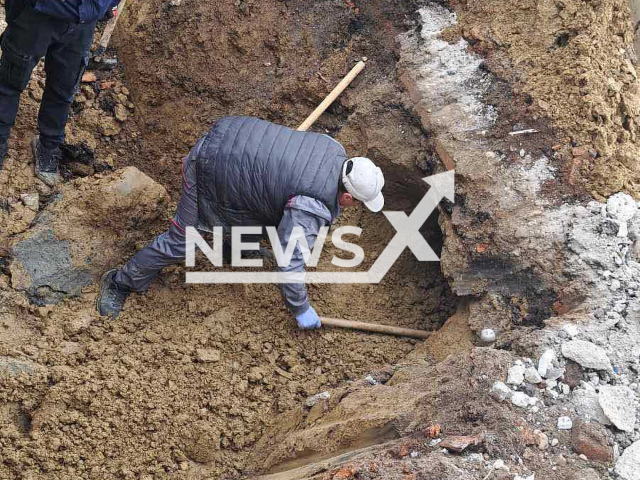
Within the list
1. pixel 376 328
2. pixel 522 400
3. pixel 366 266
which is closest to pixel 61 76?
pixel 366 266

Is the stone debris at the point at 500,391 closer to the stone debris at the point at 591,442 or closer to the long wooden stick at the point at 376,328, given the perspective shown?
the stone debris at the point at 591,442

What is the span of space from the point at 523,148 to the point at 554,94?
43 centimetres

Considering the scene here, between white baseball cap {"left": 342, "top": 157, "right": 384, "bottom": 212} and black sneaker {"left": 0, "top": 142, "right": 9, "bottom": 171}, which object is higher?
Answer: white baseball cap {"left": 342, "top": 157, "right": 384, "bottom": 212}

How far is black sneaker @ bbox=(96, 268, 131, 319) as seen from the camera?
13.2 feet

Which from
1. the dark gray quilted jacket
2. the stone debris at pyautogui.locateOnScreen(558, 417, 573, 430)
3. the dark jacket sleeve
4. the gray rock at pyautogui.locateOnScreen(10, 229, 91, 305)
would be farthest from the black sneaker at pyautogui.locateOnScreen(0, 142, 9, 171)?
the stone debris at pyautogui.locateOnScreen(558, 417, 573, 430)

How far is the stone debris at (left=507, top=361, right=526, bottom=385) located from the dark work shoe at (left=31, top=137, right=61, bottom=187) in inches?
124

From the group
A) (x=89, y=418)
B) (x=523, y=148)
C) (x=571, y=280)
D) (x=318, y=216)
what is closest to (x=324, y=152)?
(x=318, y=216)

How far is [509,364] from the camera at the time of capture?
3166 mm

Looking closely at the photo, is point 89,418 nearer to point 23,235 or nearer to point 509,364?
point 23,235

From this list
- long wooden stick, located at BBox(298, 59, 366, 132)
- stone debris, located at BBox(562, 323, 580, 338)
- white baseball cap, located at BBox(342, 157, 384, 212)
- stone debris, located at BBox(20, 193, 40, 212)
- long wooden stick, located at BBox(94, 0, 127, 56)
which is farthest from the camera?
long wooden stick, located at BBox(94, 0, 127, 56)

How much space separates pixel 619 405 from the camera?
2.96m

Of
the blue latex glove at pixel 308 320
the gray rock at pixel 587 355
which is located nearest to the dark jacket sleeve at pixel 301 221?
the blue latex glove at pixel 308 320

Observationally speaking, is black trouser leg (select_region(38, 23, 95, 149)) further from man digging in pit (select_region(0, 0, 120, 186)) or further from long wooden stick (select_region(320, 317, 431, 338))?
long wooden stick (select_region(320, 317, 431, 338))

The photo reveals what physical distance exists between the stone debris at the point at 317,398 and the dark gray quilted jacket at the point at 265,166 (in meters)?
1.06
